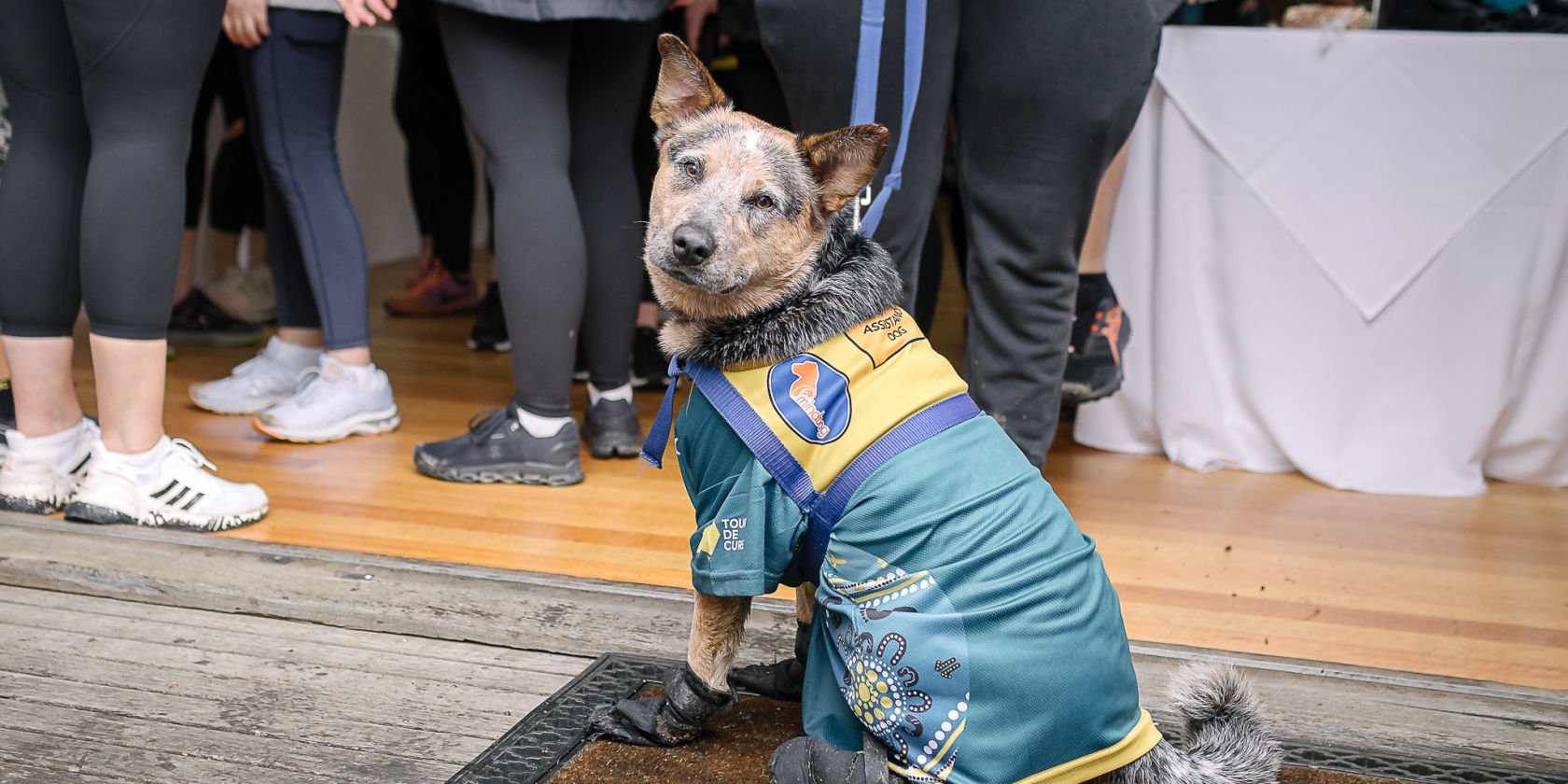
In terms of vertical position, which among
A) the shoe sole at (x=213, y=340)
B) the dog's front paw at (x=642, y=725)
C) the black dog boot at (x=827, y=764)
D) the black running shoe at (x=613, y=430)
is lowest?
the shoe sole at (x=213, y=340)

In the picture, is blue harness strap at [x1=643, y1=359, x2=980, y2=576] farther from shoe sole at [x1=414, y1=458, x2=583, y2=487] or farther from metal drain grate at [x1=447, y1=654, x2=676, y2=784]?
shoe sole at [x1=414, y1=458, x2=583, y2=487]

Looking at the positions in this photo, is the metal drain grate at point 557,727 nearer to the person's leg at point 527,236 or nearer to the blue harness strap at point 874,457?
the blue harness strap at point 874,457

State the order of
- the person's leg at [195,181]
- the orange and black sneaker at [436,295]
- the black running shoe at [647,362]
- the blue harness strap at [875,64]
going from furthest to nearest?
the orange and black sneaker at [436,295]
the person's leg at [195,181]
the black running shoe at [647,362]
the blue harness strap at [875,64]

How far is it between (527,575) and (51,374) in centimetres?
108

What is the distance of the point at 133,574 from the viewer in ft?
6.77

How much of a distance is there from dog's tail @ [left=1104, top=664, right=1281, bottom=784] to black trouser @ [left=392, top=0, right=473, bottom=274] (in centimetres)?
407

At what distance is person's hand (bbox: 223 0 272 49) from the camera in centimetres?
265

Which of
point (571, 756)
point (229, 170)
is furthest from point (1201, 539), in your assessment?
point (229, 170)

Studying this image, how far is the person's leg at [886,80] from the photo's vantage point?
1958 millimetres

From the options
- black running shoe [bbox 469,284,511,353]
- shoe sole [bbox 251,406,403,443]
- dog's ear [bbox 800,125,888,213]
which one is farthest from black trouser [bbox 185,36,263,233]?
dog's ear [bbox 800,125,888,213]

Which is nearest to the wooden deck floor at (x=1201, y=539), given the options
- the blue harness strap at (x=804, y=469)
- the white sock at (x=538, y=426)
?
the white sock at (x=538, y=426)

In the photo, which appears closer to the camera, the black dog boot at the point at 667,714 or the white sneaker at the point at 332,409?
the black dog boot at the point at 667,714

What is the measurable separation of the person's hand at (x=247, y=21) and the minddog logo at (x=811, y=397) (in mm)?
1877

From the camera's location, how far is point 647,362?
3562 millimetres
